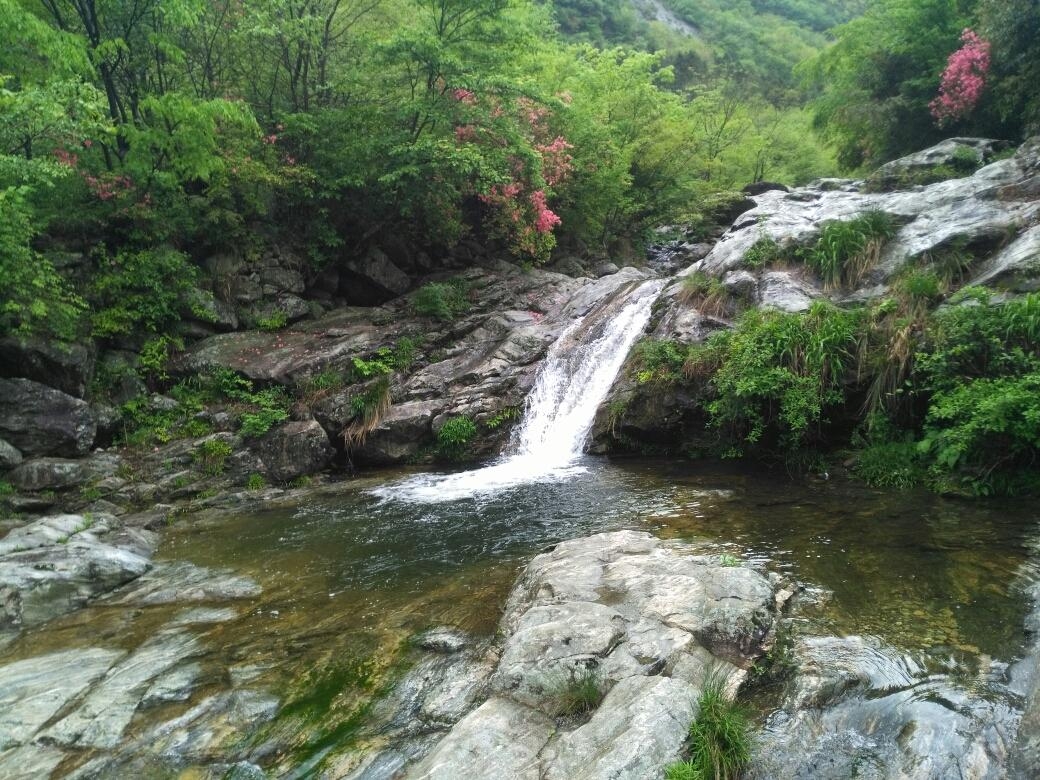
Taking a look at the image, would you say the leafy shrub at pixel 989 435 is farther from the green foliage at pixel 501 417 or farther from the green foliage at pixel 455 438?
the green foliage at pixel 455 438

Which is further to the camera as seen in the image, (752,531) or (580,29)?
(580,29)

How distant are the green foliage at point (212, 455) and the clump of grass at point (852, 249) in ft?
37.6

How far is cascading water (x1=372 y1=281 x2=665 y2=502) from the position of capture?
10.2 meters

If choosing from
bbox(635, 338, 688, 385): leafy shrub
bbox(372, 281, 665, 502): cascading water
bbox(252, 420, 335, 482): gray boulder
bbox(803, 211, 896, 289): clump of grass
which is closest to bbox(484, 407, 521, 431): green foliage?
bbox(372, 281, 665, 502): cascading water

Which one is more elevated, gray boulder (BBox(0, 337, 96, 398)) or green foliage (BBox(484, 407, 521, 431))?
gray boulder (BBox(0, 337, 96, 398))

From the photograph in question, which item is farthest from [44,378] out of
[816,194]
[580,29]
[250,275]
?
[580,29]

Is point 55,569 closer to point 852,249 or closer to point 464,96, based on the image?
point 852,249

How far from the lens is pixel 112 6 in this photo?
39.4ft

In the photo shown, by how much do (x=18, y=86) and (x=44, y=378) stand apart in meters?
5.34

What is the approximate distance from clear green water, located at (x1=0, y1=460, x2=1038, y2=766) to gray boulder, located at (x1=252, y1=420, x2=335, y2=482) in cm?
192

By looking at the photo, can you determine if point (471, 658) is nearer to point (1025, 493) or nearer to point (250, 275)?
point (1025, 493)

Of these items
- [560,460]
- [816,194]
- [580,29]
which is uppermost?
[580,29]

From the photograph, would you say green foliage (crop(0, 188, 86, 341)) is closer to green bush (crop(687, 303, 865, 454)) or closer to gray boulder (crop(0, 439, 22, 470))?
gray boulder (crop(0, 439, 22, 470))

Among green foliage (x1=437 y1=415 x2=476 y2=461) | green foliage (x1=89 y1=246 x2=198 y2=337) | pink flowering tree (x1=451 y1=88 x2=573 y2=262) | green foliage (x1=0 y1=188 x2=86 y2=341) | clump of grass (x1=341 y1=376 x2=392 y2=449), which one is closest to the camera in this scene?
green foliage (x1=0 y1=188 x2=86 y2=341)
